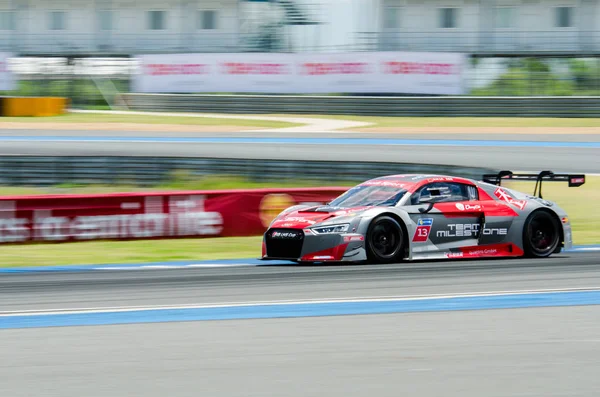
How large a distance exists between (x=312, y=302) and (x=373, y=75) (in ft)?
79.4

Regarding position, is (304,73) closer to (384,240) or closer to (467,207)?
(467,207)

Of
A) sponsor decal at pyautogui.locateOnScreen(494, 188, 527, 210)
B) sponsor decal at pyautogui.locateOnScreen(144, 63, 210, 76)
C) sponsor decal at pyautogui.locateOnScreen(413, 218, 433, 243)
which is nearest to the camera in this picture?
sponsor decal at pyautogui.locateOnScreen(413, 218, 433, 243)

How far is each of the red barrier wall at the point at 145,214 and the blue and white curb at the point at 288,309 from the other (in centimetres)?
546

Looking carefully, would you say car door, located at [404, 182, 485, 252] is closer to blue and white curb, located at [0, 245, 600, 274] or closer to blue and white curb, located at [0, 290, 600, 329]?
blue and white curb, located at [0, 245, 600, 274]

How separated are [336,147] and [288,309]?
48.8ft

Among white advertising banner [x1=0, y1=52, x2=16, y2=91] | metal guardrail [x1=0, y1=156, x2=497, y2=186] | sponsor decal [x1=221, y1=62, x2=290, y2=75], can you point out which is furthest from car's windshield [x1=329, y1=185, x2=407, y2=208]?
white advertising banner [x1=0, y1=52, x2=16, y2=91]

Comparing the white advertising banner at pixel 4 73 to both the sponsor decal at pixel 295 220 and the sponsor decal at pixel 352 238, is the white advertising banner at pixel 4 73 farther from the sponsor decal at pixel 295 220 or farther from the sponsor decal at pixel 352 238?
the sponsor decal at pixel 352 238

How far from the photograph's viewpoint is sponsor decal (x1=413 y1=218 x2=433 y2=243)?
1123cm

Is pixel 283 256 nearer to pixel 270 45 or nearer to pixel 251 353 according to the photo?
pixel 251 353

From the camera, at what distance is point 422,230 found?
11273 mm

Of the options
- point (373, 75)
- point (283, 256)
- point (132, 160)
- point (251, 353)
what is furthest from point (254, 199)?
point (373, 75)

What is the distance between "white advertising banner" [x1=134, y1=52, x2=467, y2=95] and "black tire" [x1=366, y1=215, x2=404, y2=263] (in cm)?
2103

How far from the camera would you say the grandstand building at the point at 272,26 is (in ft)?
128

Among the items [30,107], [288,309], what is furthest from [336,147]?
[288,309]
